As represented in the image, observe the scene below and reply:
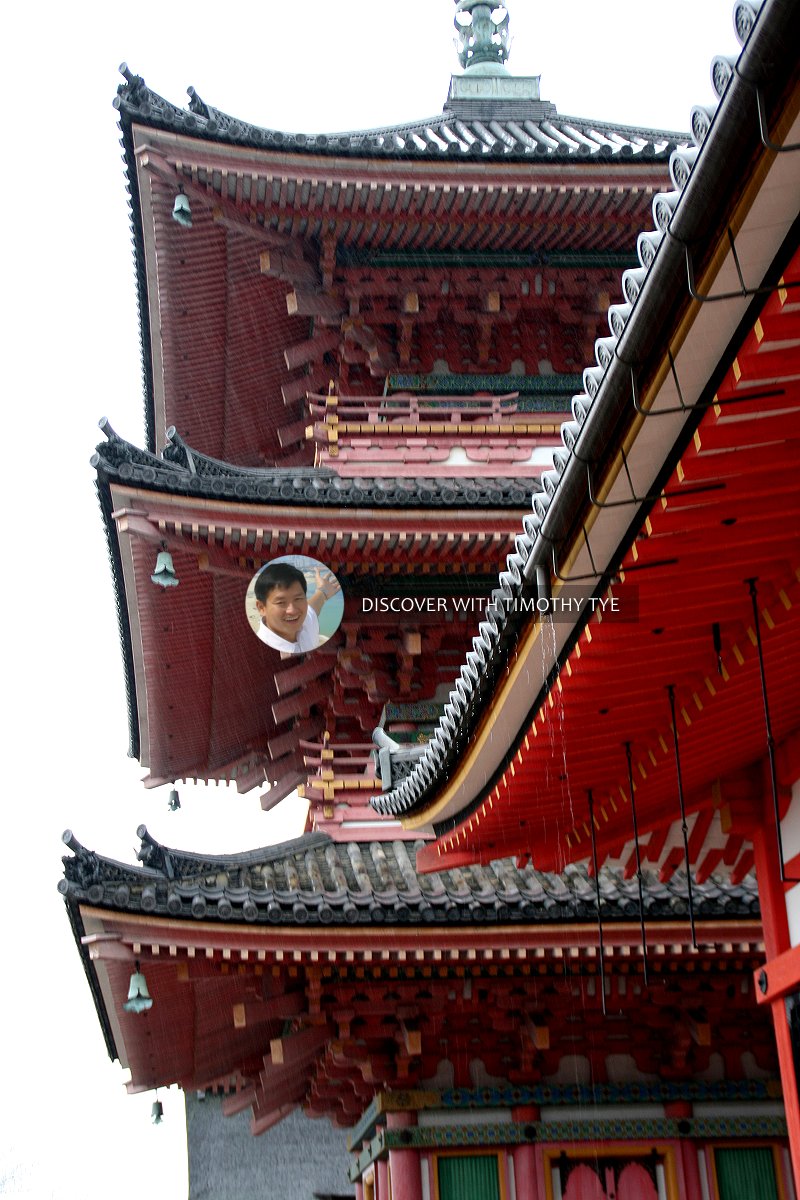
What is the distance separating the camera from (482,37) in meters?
22.1

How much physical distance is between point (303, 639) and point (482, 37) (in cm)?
1239

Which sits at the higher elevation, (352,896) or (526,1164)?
(352,896)

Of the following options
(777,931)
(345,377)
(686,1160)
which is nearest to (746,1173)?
(686,1160)

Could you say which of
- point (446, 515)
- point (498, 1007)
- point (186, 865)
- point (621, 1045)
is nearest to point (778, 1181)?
point (621, 1045)

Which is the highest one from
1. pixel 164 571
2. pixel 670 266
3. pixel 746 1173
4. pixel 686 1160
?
pixel 164 571

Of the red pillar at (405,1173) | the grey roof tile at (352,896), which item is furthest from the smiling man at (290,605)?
the red pillar at (405,1173)

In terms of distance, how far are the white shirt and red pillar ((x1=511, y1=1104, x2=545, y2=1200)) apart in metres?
4.76

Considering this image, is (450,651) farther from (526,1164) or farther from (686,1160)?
(686,1160)

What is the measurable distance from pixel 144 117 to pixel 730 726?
31.3ft

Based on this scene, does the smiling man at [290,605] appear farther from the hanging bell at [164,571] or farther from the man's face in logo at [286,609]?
the hanging bell at [164,571]

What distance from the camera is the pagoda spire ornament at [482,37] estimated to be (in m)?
21.8

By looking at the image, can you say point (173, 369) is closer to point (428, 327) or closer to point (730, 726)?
point (428, 327)

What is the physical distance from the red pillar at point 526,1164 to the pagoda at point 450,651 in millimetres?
22

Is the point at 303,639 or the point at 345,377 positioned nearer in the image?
the point at 303,639
